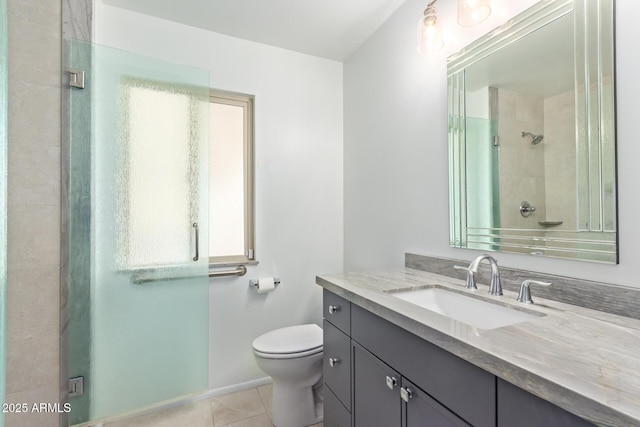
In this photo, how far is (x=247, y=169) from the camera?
220cm

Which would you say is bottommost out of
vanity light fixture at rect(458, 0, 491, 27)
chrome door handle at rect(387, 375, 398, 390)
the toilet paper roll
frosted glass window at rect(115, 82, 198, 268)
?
chrome door handle at rect(387, 375, 398, 390)

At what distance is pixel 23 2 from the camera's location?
1.31 metres

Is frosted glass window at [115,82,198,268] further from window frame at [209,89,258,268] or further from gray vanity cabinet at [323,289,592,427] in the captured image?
gray vanity cabinet at [323,289,592,427]

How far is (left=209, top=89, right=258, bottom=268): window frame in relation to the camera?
2139mm

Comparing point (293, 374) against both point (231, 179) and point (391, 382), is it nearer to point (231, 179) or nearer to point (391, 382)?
point (391, 382)

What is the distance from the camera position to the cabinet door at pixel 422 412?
75cm

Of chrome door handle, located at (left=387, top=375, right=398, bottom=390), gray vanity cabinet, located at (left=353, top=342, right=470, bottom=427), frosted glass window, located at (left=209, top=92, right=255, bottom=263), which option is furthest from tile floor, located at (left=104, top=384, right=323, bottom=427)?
chrome door handle, located at (left=387, top=375, right=398, bottom=390)

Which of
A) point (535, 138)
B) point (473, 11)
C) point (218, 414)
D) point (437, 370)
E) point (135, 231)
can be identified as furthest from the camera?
point (218, 414)

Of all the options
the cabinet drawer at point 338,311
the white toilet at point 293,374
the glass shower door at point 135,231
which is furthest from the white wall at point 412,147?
the glass shower door at point 135,231

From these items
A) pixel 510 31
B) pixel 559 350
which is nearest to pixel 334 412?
pixel 559 350

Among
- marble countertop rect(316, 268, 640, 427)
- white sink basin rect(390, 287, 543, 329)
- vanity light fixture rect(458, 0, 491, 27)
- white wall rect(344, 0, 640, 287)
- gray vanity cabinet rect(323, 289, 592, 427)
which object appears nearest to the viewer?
marble countertop rect(316, 268, 640, 427)

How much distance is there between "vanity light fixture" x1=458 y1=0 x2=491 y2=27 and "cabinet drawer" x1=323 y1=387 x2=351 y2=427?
5.69ft

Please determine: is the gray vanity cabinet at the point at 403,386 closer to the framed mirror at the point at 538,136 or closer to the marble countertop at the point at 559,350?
the marble countertop at the point at 559,350

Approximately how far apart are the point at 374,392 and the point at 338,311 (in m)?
0.35
